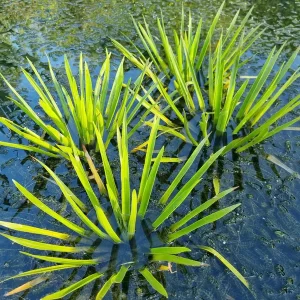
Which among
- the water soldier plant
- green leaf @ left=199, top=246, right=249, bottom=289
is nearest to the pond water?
green leaf @ left=199, top=246, right=249, bottom=289

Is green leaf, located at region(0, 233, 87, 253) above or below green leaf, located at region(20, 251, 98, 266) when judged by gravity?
above

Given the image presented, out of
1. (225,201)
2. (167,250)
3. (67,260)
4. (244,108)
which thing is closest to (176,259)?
(167,250)

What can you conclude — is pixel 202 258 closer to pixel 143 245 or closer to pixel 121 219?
pixel 143 245

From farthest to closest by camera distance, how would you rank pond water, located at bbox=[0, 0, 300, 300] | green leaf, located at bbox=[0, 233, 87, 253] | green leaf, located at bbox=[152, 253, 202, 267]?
1. pond water, located at bbox=[0, 0, 300, 300]
2. green leaf, located at bbox=[0, 233, 87, 253]
3. green leaf, located at bbox=[152, 253, 202, 267]

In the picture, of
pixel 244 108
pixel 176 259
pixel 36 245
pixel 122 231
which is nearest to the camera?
pixel 176 259

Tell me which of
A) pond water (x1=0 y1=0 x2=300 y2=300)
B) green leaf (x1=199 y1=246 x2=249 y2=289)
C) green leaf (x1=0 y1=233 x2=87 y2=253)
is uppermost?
green leaf (x1=0 y1=233 x2=87 y2=253)

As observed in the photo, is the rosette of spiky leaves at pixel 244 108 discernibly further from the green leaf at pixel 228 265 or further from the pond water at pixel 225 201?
the green leaf at pixel 228 265

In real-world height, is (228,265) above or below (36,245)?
below

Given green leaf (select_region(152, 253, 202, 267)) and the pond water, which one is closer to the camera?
green leaf (select_region(152, 253, 202, 267))

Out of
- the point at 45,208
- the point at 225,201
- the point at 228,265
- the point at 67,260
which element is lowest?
the point at 225,201

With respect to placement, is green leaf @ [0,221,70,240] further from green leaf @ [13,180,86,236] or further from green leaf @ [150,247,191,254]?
green leaf @ [150,247,191,254]

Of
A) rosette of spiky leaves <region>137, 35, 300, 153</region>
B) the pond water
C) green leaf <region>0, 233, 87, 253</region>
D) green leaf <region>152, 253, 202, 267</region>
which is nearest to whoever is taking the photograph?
green leaf <region>152, 253, 202, 267</region>

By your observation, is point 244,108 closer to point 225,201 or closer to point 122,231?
point 225,201

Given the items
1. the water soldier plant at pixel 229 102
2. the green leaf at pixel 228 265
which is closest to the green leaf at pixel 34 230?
the green leaf at pixel 228 265
